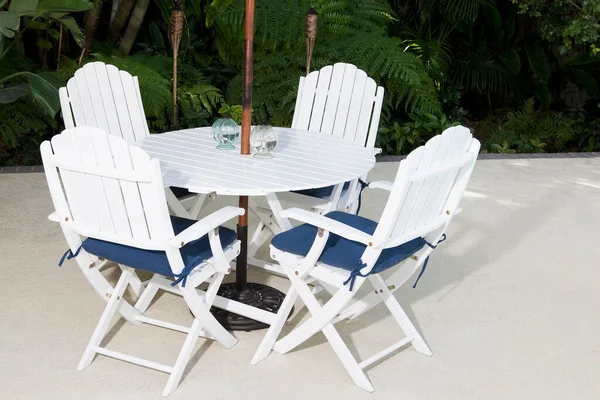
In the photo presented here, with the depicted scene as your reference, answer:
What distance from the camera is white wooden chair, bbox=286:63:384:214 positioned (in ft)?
13.9

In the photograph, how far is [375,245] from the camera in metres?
2.74

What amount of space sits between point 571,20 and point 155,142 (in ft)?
14.8

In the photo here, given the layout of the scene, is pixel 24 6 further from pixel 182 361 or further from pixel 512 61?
pixel 512 61

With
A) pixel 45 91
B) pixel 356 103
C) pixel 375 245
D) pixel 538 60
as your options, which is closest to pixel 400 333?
pixel 375 245

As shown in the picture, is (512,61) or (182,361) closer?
(182,361)

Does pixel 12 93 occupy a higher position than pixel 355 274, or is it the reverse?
pixel 355 274

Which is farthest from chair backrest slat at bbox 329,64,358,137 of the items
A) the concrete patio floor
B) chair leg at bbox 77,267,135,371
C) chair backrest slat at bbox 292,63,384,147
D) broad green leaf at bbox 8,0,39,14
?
broad green leaf at bbox 8,0,39,14

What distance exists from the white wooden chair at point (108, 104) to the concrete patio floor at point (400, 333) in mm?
679

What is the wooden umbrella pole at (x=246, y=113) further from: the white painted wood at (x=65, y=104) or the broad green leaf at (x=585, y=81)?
the broad green leaf at (x=585, y=81)

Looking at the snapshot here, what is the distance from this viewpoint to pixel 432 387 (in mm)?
2982

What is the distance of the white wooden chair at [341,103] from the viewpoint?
422cm

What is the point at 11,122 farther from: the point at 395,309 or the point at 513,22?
the point at 513,22

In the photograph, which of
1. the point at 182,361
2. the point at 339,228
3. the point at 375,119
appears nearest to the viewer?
the point at 339,228

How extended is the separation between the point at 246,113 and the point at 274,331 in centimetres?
90
